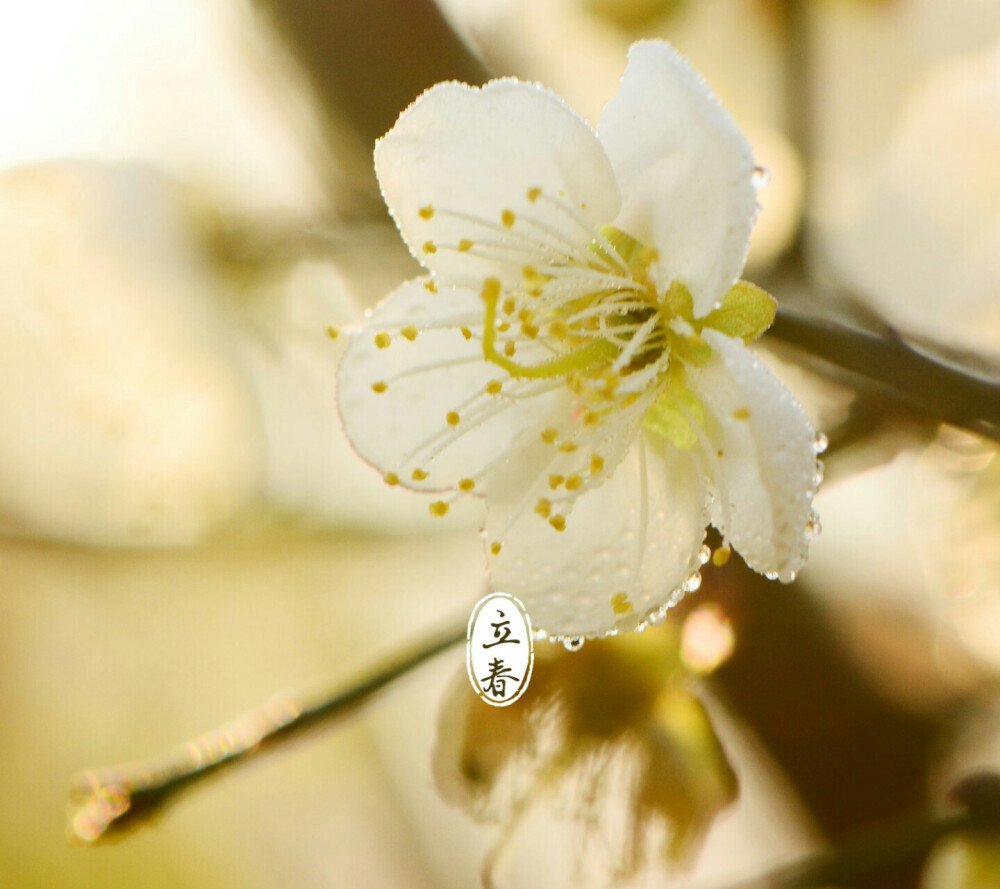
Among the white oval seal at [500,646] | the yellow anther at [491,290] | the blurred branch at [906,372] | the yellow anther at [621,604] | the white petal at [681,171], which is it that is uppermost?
the white petal at [681,171]

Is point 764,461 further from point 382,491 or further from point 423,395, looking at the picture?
point 382,491

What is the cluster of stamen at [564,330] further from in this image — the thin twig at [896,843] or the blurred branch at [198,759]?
the thin twig at [896,843]

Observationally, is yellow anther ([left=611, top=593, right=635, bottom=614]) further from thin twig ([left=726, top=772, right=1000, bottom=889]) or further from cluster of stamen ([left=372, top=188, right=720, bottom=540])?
thin twig ([left=726, top=772, right=1000, bottom=889])

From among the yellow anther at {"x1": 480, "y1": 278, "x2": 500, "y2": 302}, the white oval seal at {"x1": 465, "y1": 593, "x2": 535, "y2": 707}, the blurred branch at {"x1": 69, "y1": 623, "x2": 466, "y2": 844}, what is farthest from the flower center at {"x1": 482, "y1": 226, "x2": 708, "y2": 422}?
the blurred branch at {"x1": 69, "y1": 623, "x2": 466, "y2": 844}

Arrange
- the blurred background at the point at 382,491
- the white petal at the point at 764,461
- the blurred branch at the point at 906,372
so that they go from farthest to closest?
the blurred background at the point at 382,491, the blurred branch at the point at 906,372, the white petal at the point at 764,461

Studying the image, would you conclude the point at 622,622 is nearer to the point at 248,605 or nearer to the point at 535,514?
the point at 535,514

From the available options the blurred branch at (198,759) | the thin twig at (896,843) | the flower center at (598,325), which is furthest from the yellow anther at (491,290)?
the thin twig at (896,843)

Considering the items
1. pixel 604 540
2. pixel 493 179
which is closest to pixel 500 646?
pixel 604 540

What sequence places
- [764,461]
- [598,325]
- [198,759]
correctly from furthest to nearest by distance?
[198,759] → [598,325] → [764,461]
